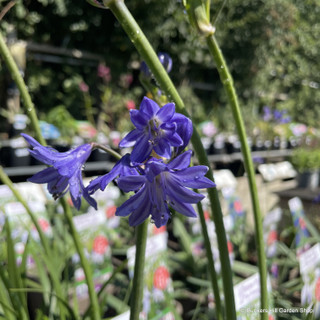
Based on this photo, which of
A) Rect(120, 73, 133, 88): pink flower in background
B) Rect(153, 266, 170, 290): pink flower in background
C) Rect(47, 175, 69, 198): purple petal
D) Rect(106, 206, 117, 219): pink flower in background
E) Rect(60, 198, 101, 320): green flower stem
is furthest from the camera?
Rect(120, 73, 133, 88): pink flower in background

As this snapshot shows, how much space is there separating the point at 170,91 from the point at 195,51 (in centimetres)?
401

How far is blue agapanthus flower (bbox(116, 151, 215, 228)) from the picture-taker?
13.9 inches

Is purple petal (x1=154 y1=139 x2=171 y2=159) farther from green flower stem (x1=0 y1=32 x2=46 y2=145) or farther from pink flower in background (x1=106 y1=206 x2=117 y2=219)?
pink flower in background (x1=106 y1=206 x2=117 y2=219)

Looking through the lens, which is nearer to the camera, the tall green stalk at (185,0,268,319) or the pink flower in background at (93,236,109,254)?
the tall green stalk at (185,0,268,319)

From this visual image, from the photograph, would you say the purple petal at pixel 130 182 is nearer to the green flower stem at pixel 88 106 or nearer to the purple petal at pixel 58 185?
the purple petal at pixel 58 185

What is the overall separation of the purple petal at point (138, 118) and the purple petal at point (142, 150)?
1 cm

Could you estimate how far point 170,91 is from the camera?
37 cm

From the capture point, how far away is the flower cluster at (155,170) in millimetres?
350

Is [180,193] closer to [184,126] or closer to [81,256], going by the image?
[184,126]

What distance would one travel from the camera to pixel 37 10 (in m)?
3.18

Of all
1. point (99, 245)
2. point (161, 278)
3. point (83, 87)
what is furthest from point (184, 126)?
point (83, 87)

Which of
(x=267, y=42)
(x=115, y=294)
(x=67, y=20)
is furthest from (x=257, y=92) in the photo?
(x=115, y=294)

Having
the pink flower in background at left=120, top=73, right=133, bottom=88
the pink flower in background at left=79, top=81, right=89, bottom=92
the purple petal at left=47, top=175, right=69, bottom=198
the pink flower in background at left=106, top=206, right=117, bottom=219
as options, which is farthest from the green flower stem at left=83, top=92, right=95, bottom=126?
the purple petal at left=47, top=175, right=69, bottom=198

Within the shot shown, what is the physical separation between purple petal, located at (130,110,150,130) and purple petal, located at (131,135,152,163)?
14 mm
